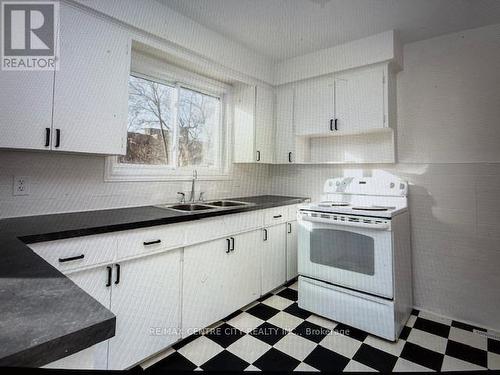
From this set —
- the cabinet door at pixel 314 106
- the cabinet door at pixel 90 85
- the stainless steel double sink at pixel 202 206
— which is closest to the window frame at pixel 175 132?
the stainless steel double sink at pixel 202 206

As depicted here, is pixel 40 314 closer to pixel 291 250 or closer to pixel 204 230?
pixel 204 230

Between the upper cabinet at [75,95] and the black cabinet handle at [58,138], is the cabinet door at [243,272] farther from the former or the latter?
the black cabinet handle at [58,138]

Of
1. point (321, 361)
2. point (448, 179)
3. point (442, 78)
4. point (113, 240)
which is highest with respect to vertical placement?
point (442, 78)

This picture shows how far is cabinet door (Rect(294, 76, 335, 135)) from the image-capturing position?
2.62 metres

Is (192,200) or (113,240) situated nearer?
(113,240)

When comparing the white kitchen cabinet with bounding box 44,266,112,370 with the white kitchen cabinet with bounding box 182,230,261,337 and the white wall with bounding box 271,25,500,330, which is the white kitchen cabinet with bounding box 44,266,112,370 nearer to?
the white kitchen cabinet with bounding box 182,230,261,337

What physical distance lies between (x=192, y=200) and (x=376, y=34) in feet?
7.17

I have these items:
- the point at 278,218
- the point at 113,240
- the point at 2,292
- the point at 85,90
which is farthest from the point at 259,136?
the point at 2,292

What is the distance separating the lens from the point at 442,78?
7.48ft

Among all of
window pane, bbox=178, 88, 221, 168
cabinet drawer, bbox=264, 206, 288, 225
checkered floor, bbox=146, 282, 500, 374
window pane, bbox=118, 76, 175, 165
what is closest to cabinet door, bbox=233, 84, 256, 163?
window pane, bbox=178, 88, 221, 168

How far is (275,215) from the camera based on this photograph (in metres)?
2.54

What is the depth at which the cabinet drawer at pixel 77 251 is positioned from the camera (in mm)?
1214

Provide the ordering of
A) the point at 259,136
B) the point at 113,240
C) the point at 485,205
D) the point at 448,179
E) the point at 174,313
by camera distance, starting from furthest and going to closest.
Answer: the point at 259,136, the point at 448,179, the point at 485,205, the point at 174,313, the point at 113,240

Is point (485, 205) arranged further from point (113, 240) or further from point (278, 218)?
point (113, 240)
